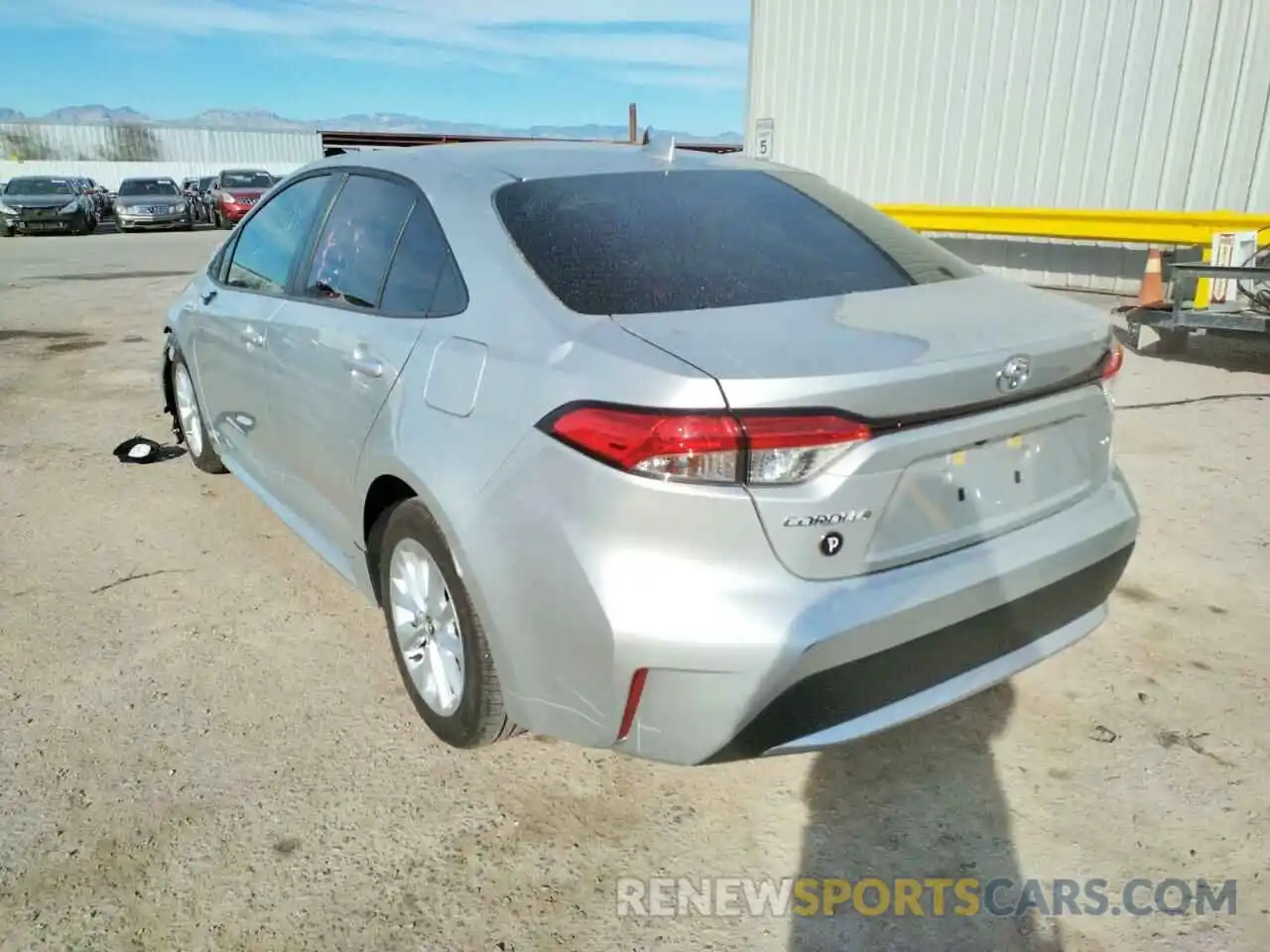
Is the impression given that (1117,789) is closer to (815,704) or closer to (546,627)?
(815,704)

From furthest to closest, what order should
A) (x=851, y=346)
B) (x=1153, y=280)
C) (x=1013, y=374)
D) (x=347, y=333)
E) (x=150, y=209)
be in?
1. (x=150, y=209)
2. (x=1153, y=280)
3. (x=347, y=333)
4. (x=1013, y=374)
5. (x=851, y=346)

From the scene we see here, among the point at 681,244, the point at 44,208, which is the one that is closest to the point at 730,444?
the point at 681,244

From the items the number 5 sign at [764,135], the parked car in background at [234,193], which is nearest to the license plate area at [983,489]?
the number 5 sign at [764,135]

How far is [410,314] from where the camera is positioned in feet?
8.63

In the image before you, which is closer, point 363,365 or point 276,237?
point 363,365

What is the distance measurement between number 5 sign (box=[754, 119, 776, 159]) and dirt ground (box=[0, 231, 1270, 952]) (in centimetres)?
1046

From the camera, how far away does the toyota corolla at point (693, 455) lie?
192 centimetres

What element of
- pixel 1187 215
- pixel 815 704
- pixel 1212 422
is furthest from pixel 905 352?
pixel 1187 215

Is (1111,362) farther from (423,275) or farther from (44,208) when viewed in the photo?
(44,208)

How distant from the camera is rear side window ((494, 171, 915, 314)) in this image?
2314mm

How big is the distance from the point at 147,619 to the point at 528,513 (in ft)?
7.03

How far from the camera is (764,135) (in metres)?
13.2

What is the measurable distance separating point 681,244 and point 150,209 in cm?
2702

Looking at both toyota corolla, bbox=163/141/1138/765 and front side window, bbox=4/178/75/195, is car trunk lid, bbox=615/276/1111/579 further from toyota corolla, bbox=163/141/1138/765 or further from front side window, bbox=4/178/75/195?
front side window, bbox=4/178/75/195
